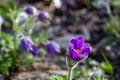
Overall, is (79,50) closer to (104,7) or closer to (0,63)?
(0,63)

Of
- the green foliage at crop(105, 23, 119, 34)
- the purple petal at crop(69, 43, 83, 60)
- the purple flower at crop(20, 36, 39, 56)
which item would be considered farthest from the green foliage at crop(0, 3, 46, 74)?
the purple petal at crop(69, 43, 83, 60)

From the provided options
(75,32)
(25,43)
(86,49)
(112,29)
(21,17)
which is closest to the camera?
(86,49)

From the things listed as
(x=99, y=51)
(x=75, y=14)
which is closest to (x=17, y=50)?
(x=99, y=51)

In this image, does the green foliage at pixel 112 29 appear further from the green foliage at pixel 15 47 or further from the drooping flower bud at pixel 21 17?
the drooping flower bud at pixel 21 17

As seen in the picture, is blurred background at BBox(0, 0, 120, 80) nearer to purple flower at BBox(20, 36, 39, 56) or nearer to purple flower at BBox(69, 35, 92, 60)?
purple flower at BBox(20, 36, 39, 56)

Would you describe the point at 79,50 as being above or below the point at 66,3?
below

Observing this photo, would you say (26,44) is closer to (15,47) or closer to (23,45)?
(23,45)

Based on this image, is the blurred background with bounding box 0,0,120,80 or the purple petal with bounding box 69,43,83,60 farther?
the blurred background with bounding box 0,0,120,80

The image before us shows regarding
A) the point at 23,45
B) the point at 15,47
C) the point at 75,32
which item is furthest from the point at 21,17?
the point at 75,32
